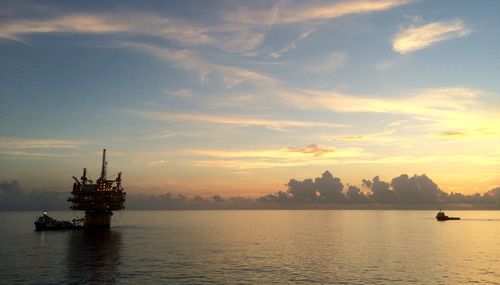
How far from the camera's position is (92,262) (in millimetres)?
91500

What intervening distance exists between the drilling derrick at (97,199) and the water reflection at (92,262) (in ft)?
175

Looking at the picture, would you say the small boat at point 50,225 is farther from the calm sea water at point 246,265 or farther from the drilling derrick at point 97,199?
the calm sea water at point 246,265

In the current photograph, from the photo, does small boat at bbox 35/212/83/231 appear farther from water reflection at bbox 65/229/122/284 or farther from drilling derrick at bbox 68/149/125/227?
water reflection at bbox 65/229/122/284

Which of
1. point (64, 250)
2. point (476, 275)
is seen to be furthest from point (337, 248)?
point (64, 250)

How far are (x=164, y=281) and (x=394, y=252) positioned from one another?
68441mm

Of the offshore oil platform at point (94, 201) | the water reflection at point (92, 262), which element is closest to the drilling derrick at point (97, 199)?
the offshore oil platform at point (94, 201)

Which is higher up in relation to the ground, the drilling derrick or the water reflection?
the drilling derrick

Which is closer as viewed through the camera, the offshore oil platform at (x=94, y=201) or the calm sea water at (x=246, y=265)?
the calm sea water at (x=246, y=265)

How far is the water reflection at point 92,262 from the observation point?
71.8 m

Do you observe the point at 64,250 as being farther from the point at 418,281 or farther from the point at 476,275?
the point at 476,275

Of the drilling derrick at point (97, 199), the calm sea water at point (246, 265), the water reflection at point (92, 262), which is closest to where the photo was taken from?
the water reflection at point (92, 262)

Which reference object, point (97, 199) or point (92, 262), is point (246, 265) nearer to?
point (92, 262)

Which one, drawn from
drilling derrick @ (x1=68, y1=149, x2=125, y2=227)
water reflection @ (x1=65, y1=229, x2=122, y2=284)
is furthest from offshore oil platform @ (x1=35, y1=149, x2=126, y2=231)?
water reflection @ (x1=65, y1=229, x2=122, y2=284)

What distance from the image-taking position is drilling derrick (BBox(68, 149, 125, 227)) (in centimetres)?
18700
